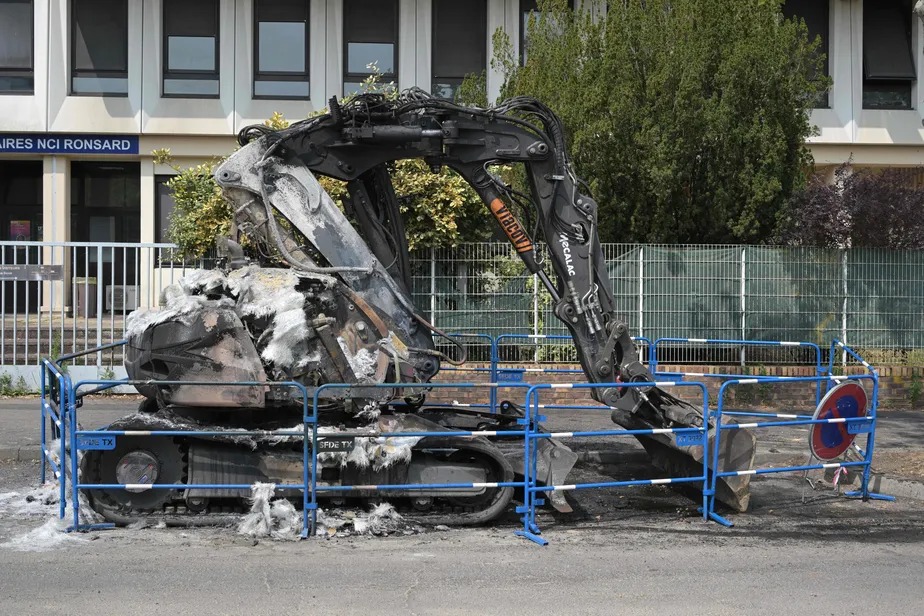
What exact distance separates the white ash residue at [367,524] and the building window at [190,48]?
15247 mm

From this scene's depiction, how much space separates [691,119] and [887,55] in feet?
32.3

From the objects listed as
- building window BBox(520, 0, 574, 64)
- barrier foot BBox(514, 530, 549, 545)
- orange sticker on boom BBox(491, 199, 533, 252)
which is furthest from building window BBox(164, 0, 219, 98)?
barrier foot BBox(514, 530, 549, 545)

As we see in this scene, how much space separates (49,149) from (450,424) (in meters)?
15.4

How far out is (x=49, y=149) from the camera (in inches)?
834

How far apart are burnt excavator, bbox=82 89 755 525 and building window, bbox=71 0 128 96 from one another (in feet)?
45.1

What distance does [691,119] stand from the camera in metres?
15.2

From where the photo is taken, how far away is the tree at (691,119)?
50.2ft

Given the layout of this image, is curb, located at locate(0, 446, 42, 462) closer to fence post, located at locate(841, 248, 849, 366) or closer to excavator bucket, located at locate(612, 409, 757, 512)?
excavator bucket, located at locate(612, 409, 757, 512)

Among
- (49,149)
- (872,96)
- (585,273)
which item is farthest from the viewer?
(872,96)

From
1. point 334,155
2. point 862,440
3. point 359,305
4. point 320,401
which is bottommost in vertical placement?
point 862,440

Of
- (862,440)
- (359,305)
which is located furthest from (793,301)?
(359,305)

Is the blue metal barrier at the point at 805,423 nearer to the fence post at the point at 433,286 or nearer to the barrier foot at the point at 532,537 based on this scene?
the barrier foot at the point at 532,537

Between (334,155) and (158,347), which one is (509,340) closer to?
(334,155)

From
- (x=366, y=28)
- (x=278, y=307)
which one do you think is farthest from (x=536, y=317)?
(x=366, y=28)
